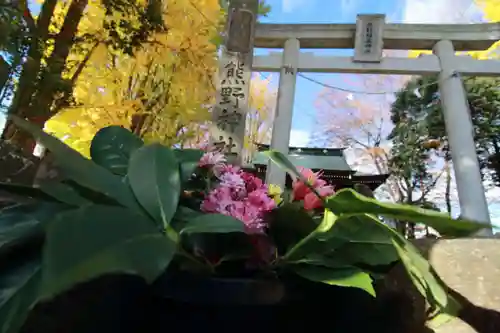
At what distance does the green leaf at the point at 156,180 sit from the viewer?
302 millimetres

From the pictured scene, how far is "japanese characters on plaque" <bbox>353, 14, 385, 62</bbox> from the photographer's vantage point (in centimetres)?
360

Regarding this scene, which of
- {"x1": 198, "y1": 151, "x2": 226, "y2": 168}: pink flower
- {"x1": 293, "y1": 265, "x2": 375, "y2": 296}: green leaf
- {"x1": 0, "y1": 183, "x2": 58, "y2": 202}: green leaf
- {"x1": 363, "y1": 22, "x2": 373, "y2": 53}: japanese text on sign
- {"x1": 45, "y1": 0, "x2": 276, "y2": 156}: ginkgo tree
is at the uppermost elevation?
{"x1": 363, "y1": 22, "x2": 373, "y2": 53}: japanese text on sign

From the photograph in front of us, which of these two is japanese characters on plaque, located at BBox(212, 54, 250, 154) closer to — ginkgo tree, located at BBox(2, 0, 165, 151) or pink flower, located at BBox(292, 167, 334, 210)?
ginkgo tree, located at BBox(2, 0, 165, 151)

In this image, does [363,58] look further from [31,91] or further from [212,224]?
[212,224]

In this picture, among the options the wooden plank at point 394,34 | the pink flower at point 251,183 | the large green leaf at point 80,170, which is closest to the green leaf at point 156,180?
the large green leaf at point 80,170

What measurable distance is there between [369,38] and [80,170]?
145 inches

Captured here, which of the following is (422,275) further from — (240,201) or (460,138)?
(460,138)

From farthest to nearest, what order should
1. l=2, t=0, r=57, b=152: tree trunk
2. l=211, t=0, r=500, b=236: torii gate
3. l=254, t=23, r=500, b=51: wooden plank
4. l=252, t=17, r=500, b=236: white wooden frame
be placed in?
l=254, t=23, r=500, b=51: wooden plank < l=252, t=17, r=500, b=236: white wooden frame < l=211, t=0, r=500, b=236: torii gate < l=2, t=0, r=57, b=152: tree trunk

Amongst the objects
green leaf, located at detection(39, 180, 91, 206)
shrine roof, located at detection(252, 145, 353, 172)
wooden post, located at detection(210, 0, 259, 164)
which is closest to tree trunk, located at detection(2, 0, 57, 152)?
wooden post, located at detection(210, 0, 259, 164)

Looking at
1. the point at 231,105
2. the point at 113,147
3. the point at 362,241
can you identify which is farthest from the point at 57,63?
the point at 362,241

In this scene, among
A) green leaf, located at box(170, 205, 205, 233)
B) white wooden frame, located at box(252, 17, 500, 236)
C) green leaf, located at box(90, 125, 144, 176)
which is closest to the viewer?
green leaf, located at box(170, 205, 205, 233)

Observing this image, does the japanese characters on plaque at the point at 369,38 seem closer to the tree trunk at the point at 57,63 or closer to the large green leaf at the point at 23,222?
the tree trunk at the point at 57,63

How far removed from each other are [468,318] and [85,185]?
1.57 ft

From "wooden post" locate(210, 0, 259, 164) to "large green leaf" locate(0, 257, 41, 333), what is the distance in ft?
8.95
